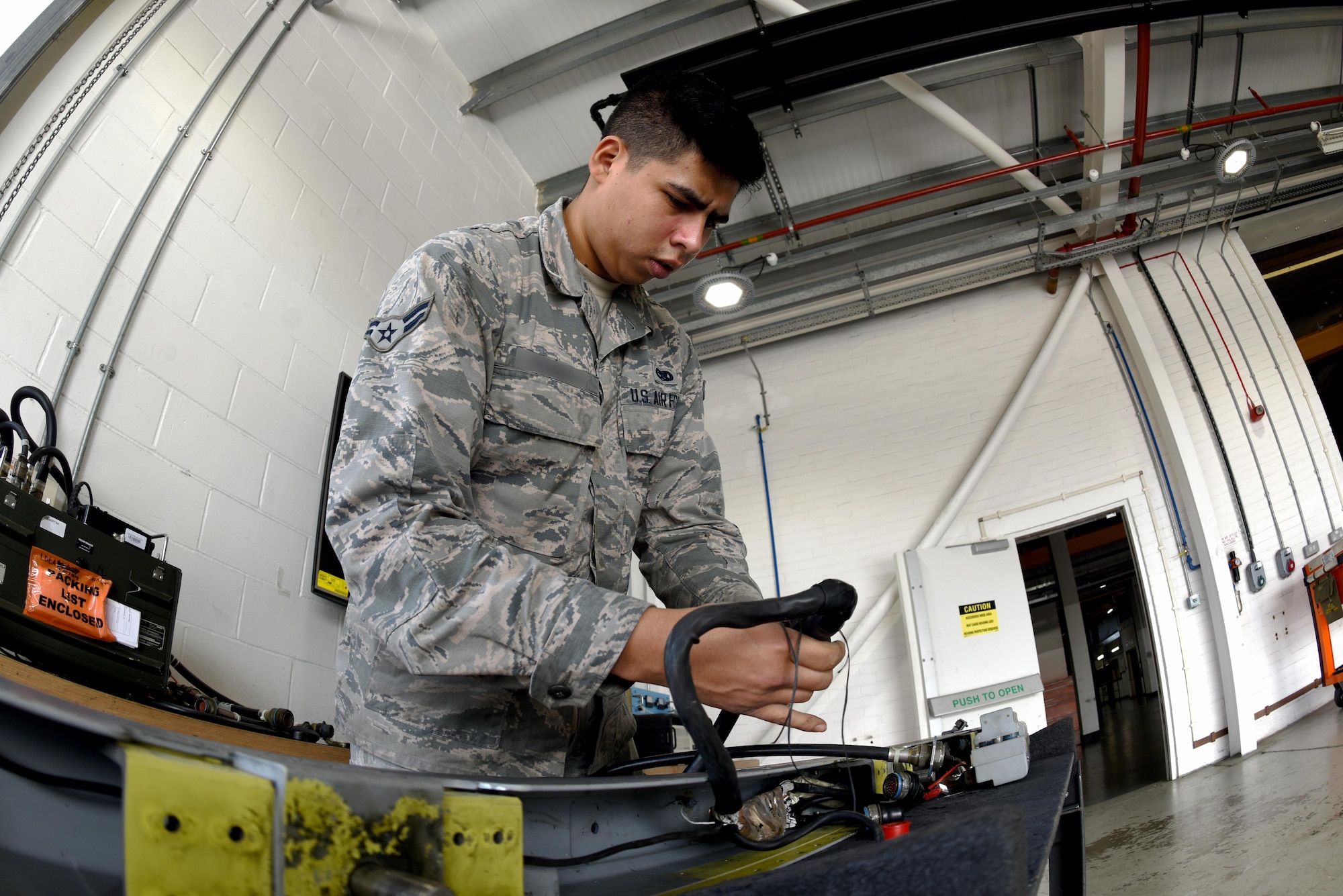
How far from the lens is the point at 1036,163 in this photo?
148 inches

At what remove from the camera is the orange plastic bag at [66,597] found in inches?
52.0

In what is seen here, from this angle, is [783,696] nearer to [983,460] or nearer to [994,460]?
[983,460]

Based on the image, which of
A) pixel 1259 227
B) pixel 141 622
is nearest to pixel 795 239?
pixel 1259 227

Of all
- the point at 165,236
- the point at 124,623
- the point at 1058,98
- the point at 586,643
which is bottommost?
the point at 586,643

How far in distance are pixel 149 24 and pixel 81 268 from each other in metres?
0.86

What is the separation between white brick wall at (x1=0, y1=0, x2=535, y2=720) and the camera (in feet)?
5.92

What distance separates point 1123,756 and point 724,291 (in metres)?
4.18

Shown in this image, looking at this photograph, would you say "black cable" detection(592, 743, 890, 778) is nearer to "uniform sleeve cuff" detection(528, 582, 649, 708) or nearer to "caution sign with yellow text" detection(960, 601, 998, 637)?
"uniform sleeve cuff" detection(528, 582, 649, 708)

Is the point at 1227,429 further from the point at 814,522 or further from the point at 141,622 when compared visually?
the point at 141,622

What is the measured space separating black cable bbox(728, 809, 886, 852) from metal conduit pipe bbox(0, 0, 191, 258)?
2.00 m

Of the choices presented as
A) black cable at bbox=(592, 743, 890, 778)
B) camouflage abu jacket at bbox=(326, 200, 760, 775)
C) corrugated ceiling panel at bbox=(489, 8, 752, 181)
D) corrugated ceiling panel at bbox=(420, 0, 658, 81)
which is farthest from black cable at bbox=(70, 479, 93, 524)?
corrugated ceiling panel at bbox=(489, 8, 752, 181)

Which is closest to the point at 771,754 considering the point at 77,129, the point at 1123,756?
the point at 77,129

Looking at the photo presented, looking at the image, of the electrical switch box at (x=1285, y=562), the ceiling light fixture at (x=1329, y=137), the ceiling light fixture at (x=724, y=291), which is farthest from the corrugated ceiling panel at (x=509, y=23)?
the electrical switch box at (x=1285, y=562)

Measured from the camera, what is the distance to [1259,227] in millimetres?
4703
